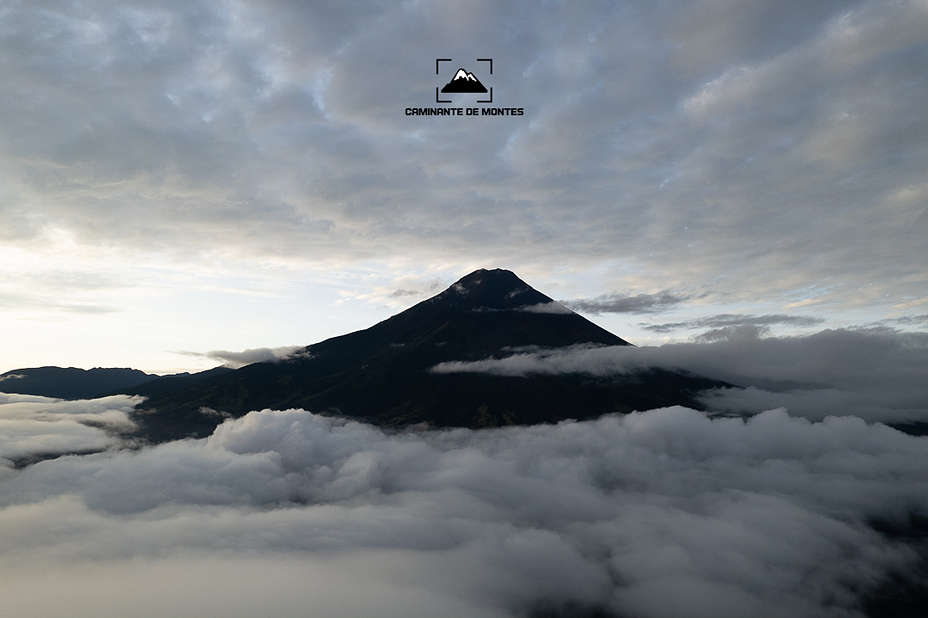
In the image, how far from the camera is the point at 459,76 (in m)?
98.4

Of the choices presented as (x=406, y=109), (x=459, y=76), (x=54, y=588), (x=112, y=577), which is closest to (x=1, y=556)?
(x=54, y=588)

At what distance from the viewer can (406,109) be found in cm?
9688

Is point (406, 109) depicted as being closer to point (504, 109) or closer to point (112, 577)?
point (504, 109)

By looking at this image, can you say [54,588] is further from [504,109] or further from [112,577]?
[504,109]

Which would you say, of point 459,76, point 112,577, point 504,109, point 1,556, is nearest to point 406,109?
point 459,76

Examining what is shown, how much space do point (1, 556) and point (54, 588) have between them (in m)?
34.8

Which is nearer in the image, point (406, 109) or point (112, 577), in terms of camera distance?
point (406, 109)

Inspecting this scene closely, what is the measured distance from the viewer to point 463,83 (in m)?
98.6

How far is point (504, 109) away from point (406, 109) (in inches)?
905

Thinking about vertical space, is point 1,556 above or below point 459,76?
below

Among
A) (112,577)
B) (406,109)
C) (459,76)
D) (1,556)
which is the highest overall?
(459,76)

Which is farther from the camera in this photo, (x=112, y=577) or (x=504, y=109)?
(x=112, y=577)

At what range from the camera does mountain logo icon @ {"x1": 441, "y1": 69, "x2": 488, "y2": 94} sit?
97681mm

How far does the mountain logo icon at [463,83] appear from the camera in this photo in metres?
97.7
